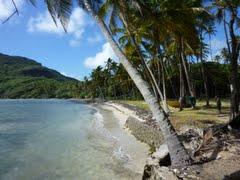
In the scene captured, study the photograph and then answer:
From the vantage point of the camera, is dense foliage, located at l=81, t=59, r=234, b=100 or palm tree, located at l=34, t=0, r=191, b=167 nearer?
palm tree, located at l=34, t=0, r=191, b=167

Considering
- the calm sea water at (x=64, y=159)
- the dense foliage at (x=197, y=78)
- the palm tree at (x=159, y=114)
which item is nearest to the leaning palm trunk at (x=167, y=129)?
the palm tree at (x=159, y=114)

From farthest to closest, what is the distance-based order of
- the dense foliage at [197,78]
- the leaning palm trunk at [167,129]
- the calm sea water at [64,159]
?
the dense foliage at [197,78] < the calm sea water at [64,159] < the leaning palm trunk at [167,129]

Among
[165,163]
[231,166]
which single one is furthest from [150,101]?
[231,166]

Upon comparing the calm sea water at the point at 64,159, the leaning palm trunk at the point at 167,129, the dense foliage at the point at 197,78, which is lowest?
the calm sea water at the point at 64,159

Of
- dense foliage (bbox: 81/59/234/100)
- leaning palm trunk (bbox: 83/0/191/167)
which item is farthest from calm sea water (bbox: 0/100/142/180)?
dense foliage (bbox: 81/59/234/100)

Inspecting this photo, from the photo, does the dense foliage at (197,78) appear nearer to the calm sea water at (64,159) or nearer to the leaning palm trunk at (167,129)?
the calm sea water at (64,159)

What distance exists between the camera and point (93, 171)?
475 inches

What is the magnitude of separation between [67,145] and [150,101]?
10817 millimetres

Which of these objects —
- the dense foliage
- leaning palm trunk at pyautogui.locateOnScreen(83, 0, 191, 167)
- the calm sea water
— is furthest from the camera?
the dense foliage

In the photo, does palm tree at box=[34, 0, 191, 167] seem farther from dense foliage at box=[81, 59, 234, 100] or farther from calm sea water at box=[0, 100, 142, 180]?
dense foliage at box=[81, 59, 234, 100]

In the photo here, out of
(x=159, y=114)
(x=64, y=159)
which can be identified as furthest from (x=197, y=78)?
(x=159, y=114)

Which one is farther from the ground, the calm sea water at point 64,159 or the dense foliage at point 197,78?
the dense foliage at point 197,78

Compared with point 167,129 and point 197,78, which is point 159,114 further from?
point 197,78

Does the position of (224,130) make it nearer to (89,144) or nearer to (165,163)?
(165,163)
